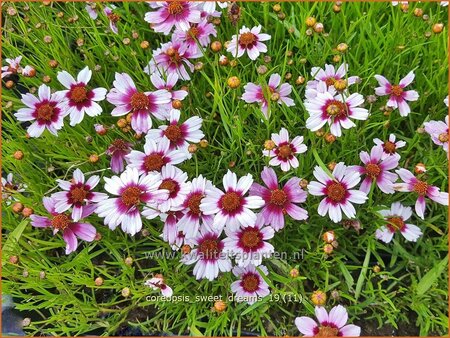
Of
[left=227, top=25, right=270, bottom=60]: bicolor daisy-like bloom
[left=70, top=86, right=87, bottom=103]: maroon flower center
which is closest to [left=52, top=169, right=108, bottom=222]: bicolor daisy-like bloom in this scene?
[left=70, top=86, right=87, bottom=103]: maroon flower center

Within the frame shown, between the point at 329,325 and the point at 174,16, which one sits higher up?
the point at 174,16

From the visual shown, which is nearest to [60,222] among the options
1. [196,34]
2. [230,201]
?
[230,201]

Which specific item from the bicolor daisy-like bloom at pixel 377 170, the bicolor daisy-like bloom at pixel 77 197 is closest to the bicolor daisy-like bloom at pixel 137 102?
the bicolor daisy-like bloom at pixel 77 197

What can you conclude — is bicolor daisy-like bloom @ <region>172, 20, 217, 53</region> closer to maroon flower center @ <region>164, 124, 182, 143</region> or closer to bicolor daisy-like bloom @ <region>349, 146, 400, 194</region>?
maroon flower center @ <region>164, 124, 182, 143</region>

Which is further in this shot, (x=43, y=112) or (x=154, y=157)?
(x=43, y=112)

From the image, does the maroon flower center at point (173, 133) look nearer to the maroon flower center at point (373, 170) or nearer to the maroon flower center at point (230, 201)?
the maroon flower center at point (230, 201)

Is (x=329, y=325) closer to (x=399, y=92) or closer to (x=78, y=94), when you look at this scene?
(x=399, y=92)
